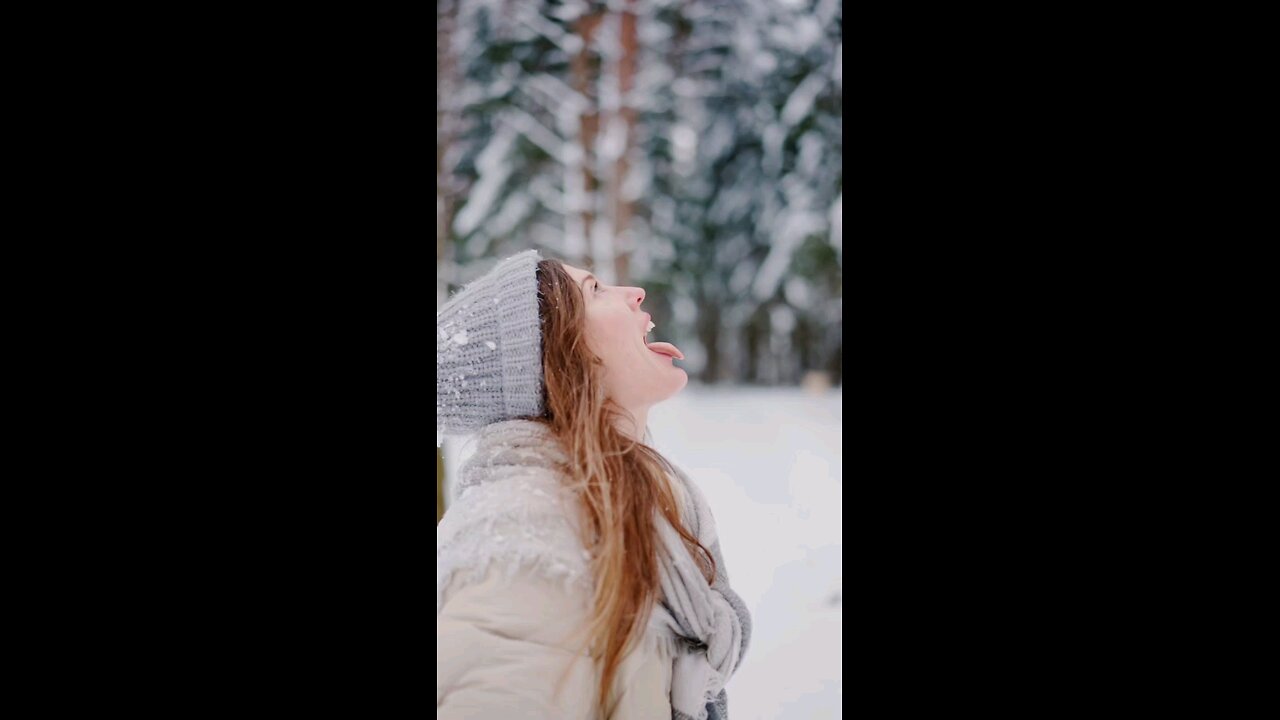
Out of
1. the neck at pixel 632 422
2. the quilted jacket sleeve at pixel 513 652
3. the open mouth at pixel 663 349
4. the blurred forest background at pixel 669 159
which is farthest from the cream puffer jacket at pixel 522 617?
the blurred forest background at pixel 669 159

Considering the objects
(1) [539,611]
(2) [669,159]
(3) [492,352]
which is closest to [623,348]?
(3) [492,352]

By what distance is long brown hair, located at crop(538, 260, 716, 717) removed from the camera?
42.1 inches

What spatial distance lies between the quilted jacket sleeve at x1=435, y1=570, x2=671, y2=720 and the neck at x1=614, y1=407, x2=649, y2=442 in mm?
252

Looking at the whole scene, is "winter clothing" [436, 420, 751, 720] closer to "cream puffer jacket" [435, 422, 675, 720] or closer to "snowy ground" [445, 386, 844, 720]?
"cream puffer jacket" [435, 422, 675, 720]

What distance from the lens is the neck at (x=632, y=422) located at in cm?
118

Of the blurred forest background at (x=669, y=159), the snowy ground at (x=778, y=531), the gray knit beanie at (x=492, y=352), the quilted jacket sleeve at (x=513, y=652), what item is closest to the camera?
the quilted jacket sleeve at (x=513, y=652)

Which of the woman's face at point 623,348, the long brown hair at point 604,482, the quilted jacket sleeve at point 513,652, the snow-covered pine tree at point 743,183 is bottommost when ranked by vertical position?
the quilted jacket sleeve at point 513,652

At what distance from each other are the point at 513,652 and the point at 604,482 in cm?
25

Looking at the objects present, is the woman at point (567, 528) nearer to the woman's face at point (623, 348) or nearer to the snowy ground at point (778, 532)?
the woman's face at point (623, 348)
